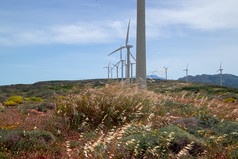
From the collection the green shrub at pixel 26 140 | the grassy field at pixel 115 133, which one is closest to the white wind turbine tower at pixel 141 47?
the grassy field at pixel 115 133

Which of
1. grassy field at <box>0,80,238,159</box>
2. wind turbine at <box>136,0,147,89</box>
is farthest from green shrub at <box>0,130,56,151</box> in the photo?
wind turbine at <box>136,0,147,89</box>

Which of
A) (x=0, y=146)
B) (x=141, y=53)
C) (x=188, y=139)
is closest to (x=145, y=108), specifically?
(x=188, y=139)

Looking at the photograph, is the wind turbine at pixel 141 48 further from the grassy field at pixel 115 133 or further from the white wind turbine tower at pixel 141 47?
the grassy field at pixel 115 133

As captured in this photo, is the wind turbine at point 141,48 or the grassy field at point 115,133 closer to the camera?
the grassy field at point 115,133

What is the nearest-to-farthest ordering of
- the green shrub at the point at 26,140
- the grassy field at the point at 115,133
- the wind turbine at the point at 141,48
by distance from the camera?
1. the grassy field at the point at 115,133
2. the green shrub at the point at 26,140
3. the wind turbine at the point at 141,48

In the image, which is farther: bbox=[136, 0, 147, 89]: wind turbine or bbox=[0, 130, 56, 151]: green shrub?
bbox=[136, 0, 147, 89]: wind turbine

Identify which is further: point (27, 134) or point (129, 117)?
point (129, 117)

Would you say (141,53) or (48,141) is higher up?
(141,53)

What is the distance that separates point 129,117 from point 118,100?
0.73 meters

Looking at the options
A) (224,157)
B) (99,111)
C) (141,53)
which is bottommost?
(224,157)

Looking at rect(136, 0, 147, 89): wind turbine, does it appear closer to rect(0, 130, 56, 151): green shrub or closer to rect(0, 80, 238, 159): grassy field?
rect(0, 80, 238, 159): grassy field

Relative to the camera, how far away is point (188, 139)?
4715 millimetres

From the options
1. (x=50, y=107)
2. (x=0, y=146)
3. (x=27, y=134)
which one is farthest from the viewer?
(x=50, y=107)

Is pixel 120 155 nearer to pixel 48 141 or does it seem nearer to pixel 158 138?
pixel 158 138
